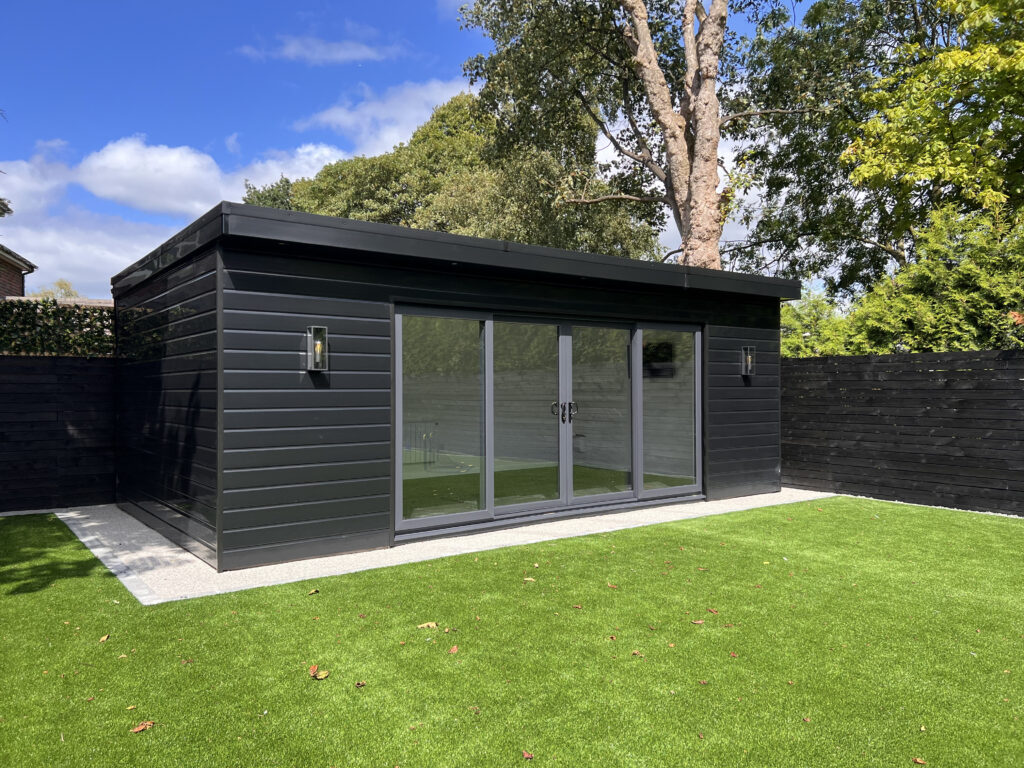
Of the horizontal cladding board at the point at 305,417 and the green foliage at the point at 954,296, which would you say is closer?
the horizontal cladding board at the point at 305,417

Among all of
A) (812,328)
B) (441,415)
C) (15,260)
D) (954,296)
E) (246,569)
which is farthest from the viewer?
(15,260)

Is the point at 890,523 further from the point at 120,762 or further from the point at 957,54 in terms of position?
the point at 957,54

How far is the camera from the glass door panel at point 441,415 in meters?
5.39

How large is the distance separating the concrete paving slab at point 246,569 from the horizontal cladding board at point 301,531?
0.17m

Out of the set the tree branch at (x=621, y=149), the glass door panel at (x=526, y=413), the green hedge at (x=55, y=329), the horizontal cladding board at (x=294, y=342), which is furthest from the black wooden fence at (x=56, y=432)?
the tree branch at (x=621, y=149)

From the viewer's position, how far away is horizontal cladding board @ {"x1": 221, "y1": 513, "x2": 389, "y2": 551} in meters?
4.57

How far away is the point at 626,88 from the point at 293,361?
12.4 metres

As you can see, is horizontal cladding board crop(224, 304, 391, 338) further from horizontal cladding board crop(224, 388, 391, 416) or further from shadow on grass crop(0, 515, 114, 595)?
shadow on grass crop(0, 515, 114, 595)

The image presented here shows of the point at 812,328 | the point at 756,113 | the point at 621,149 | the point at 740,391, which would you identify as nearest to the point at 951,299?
the point at 812,328

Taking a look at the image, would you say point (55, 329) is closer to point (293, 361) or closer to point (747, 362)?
point (293, 361)

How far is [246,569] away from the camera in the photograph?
4.59 metres

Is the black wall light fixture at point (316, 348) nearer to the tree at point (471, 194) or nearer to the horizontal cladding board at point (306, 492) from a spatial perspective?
the horizontal cladding board at point (306, 492)

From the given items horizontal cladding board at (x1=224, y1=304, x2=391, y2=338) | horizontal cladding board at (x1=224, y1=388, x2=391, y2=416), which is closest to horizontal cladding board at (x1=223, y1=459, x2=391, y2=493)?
horizontal cladding board at (x1=224, y1=388, x2=391, y2=416)

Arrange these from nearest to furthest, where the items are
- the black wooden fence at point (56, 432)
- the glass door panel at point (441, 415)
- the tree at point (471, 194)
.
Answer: the glass door panel at point (441, 415) → the black wooden fence at point (56, 432) → the tree at point (471, 194)
